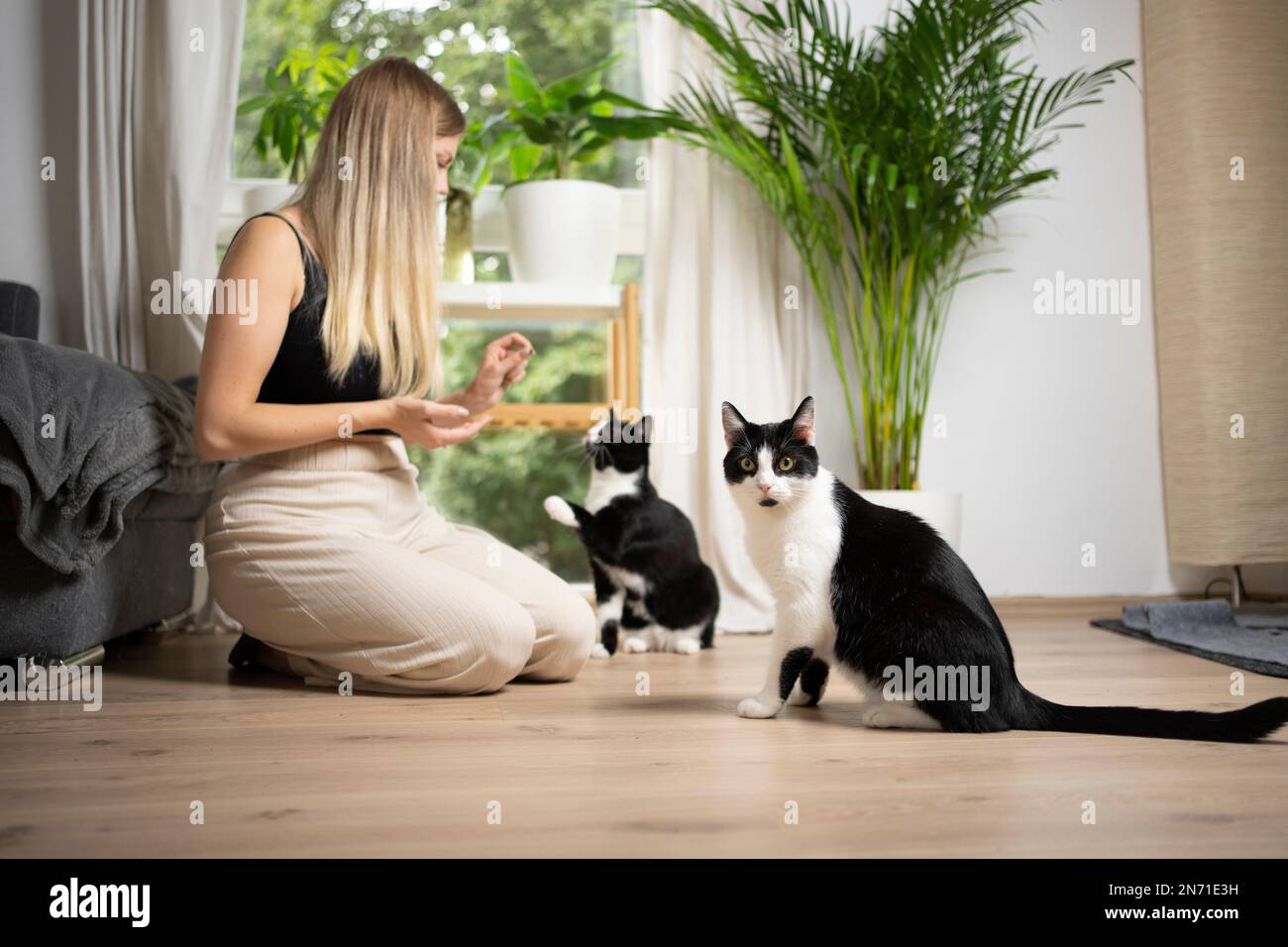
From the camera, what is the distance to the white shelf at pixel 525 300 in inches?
105

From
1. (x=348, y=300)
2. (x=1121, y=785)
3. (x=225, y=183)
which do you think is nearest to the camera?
(x=1121, y=785)

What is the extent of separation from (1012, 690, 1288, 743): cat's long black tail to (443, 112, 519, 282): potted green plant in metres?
1.94

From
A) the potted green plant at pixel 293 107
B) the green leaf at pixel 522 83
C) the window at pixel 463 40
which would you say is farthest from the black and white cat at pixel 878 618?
the window at pixel 463 40

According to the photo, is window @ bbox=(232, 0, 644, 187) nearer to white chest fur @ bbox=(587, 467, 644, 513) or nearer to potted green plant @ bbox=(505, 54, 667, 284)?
potted green plant @ bbox=(505, 54, 667, 284)

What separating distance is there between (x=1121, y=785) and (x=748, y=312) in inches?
72.9

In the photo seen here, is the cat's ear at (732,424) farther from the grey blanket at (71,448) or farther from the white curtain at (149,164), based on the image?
the white curtain at (149,164)

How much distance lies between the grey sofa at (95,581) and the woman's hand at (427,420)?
0.57 meters

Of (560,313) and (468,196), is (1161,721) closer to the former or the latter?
(560,313)

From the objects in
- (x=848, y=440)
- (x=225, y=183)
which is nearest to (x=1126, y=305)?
(x=848, y=440)

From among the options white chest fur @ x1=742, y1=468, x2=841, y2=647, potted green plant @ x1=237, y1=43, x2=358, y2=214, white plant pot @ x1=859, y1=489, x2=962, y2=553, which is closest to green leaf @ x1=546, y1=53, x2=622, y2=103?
potted green plant @ x1=237, y1=43, x2=358, y2=214

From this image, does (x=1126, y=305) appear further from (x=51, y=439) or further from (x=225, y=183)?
(x=51, y=439)

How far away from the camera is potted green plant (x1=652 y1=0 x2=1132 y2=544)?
8.16 feet

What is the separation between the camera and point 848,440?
2914mm
